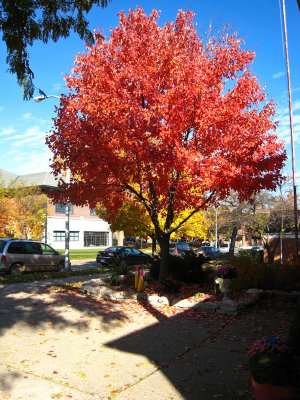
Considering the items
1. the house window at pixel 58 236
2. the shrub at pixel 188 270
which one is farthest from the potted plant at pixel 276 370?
the house window at pixel 58 236

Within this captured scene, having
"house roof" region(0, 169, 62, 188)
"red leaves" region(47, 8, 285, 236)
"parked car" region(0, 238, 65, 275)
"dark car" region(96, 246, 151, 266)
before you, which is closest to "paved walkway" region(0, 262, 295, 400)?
"red leaves" region(47, 8, 285, 236)

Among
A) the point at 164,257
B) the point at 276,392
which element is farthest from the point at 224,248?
the point at 276,392

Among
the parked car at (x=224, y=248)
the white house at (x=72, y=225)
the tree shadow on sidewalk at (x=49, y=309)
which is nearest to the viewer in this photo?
the tree shadow on sidewalk at (x=49, y=309)

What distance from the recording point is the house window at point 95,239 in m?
47.6

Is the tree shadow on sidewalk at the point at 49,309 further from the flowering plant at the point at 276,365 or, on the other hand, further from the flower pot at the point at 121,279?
the flowering plant at the point at 276,365

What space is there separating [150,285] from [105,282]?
4.99ft

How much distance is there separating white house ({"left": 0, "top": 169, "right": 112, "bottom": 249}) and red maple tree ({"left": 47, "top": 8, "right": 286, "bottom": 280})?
32.4 metres

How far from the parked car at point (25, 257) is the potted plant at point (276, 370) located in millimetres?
13698

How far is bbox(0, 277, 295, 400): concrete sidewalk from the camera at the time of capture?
14.5ft

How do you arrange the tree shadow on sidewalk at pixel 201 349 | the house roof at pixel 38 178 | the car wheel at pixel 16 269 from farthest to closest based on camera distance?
the house roof at pixel 38 178, the car wheel at pixel 16 269, the tree shadow on sidewalk at pixel 201 349

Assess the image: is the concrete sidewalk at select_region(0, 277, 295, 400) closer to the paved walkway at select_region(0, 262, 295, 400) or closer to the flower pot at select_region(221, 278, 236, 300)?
the paved walkway at select_region(0, 262, 295, 400)

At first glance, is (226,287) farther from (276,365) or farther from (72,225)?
(72,225)

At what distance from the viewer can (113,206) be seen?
38.1 ft

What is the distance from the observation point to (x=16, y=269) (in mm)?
15508
